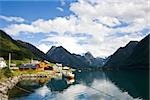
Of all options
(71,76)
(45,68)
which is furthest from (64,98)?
(45,68)

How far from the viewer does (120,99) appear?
194ft

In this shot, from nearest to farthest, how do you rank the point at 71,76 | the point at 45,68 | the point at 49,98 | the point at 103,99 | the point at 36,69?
the point at 103,99 < the point at 49,98 < the point at 71,76 < the point at 36,69 < the point at 45,68

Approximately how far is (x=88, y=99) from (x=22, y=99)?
12.2 meters

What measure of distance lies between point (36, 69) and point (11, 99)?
329 feet

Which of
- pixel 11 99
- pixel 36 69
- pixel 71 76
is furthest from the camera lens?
pixel 36 69

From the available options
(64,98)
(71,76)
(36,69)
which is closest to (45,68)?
(36,69)

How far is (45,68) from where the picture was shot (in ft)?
528

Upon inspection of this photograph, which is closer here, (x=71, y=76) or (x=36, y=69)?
(x=71, y=76)

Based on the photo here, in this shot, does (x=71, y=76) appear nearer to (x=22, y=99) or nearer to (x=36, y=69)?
(x=36, y=69)

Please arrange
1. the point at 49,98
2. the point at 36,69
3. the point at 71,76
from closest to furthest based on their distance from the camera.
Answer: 1. the point at 49,98
2. the point at 71,76
3. the point at 36,69

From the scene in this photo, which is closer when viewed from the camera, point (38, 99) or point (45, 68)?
point (38, 99)

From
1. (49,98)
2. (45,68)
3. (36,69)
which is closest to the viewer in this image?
(49,98)

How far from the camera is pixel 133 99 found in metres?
60.6

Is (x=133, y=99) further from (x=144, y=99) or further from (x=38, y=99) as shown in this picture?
(x=38, y=99)
